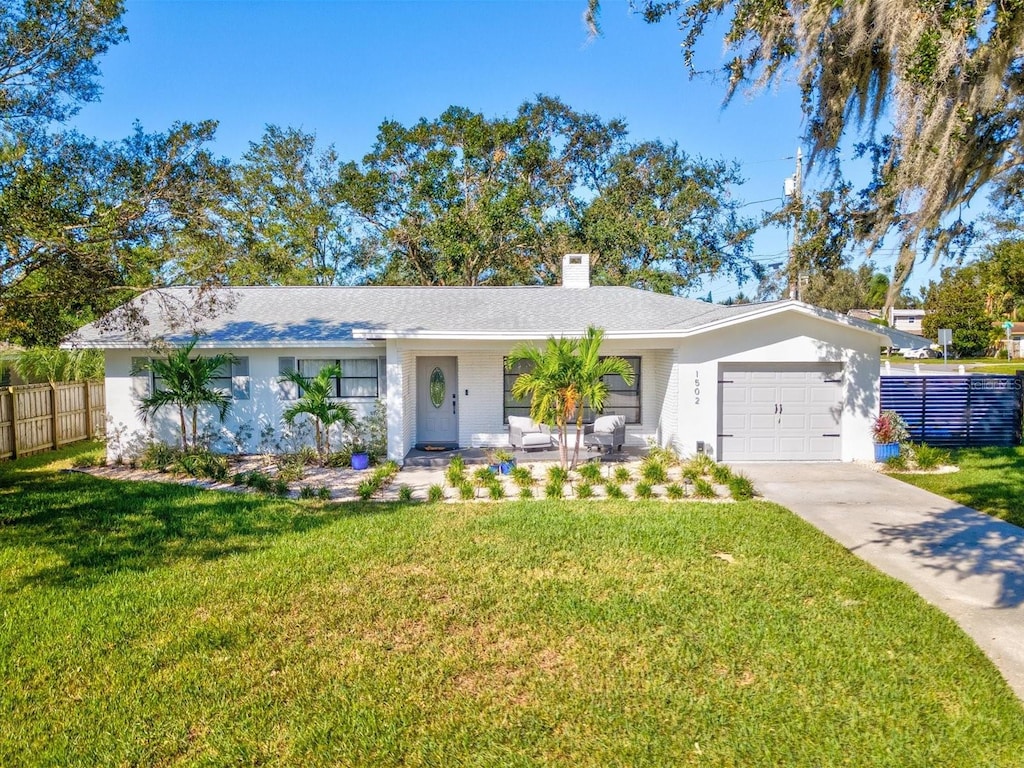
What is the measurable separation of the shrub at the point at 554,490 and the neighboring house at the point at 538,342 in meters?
3.39

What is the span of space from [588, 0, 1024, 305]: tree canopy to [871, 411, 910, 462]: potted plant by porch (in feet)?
17.2

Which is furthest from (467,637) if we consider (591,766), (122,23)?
(122,23)

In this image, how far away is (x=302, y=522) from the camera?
7730mm

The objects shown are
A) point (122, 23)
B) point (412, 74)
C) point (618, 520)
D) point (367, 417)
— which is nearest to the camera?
point (618, 520)

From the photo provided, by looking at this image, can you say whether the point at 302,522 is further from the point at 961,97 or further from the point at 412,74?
the point at 412,74

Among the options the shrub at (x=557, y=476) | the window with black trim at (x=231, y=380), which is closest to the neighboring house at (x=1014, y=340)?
the shrub at (x=557, y=476)

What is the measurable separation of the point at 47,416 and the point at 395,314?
7.63 meters

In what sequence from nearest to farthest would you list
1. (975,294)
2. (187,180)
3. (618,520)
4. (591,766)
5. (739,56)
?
(591,766) → (739,56) → (618,520) → (187,180) → (975,294)

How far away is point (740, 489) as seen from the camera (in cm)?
899

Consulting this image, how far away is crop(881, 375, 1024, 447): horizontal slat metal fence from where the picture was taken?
1345 cm

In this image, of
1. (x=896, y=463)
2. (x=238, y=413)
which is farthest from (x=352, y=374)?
(x=896, y=463)

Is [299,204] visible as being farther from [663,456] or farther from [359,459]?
[663,456]

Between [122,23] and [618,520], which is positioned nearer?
[618,520]

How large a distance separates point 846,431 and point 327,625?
1051cm
